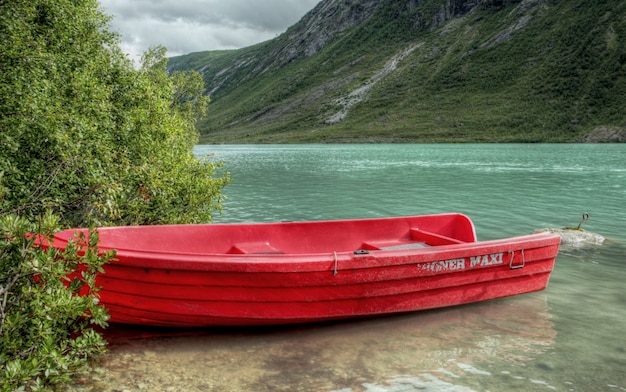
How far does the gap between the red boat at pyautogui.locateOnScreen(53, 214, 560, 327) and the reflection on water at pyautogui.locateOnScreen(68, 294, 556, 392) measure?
30 cm

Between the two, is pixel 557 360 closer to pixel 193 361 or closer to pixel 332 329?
pixel 332 329

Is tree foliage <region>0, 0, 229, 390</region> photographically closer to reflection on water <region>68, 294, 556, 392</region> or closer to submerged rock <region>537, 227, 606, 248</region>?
reflection on water <region>68, 294, 556, 392</region>

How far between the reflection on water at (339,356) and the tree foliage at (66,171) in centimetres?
93

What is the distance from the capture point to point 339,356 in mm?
7473

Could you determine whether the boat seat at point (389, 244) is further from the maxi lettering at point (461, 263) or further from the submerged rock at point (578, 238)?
the submerged rock at point (578, 238)

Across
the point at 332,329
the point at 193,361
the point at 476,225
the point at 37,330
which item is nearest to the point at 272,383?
the point at 193,361

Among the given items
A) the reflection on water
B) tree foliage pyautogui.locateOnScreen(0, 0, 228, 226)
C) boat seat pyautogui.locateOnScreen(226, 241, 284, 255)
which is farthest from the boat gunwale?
boat seat pyautogui.locateOnScreen(226, 241, 284, 255)

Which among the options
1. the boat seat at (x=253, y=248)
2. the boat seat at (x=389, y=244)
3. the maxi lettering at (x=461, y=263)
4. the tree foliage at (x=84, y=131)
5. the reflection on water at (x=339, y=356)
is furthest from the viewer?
the boat seat at (x=389, y=244)

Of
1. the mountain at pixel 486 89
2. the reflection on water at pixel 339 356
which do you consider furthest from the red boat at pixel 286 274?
the mountain at pixel 486 89

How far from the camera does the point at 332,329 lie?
8430 mm

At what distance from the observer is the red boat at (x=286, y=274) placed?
7.46 meters

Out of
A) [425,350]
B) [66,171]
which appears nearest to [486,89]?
[425,350]

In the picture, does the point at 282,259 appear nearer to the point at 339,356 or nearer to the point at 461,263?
the point at 339,356

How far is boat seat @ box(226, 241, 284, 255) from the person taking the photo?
10.0m
